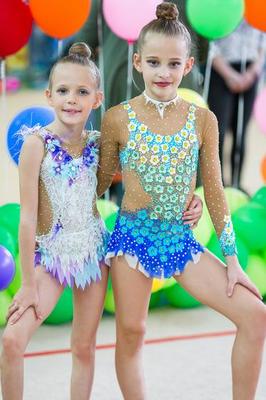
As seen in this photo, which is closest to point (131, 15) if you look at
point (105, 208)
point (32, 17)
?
point (32, 17)

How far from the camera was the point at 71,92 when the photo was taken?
233 cm

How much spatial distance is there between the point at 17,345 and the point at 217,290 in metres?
0.57

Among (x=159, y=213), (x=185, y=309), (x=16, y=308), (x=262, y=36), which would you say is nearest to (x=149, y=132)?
(x=159, y=213)

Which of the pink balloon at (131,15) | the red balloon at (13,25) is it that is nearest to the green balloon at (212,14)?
the pink balloon at (131,15)

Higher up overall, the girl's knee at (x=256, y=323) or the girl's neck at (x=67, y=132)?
the girl's neck at (x=67, y=132)

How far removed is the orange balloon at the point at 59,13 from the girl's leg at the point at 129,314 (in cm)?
131

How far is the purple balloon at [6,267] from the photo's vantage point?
3.05 meters

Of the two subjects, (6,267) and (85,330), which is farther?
(6,267)

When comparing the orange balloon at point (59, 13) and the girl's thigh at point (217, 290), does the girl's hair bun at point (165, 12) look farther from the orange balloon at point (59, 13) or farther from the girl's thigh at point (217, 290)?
the orange balloon at point (59, 13)

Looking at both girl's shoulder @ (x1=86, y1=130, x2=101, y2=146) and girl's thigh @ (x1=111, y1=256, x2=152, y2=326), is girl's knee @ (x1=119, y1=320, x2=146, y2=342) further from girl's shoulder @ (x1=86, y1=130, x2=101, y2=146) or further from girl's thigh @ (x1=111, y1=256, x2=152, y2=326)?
girl's shoulder @ (x1=86, y1=130, x2=101, y2=146)

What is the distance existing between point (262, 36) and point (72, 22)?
1979mm

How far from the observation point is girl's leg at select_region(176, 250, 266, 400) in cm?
230

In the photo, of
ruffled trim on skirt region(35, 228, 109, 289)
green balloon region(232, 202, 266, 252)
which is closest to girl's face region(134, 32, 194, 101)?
ruffled trim on skirt region(35, 228, 109, 289)

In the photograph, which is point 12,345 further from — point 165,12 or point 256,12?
point 256,12
